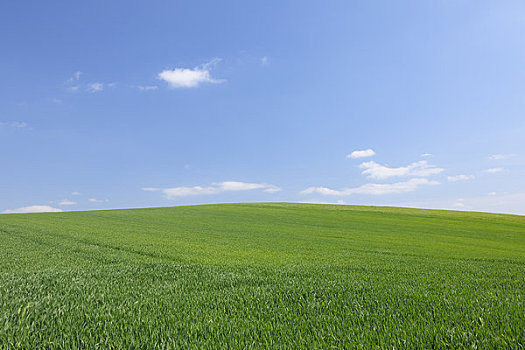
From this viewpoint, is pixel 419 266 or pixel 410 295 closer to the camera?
pixel 410 295

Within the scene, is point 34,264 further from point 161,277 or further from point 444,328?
point 444,328

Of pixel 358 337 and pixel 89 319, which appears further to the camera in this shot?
pixel 89 319

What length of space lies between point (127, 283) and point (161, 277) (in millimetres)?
700

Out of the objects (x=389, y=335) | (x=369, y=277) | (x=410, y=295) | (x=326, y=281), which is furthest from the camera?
(x=369, y=277)

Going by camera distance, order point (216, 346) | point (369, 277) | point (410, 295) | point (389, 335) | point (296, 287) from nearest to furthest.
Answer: point (216, 346), point (389, 335), point (410, 295), point (296, 287), point (369, 277)

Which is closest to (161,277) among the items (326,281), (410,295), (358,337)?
(326,281)

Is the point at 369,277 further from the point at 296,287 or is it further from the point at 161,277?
the point at 161,277

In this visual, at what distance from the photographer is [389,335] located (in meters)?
3.43

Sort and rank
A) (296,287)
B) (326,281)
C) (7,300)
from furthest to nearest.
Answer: (326,281) → (296,287) → (7,300)

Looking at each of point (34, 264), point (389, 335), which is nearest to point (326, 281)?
point (389, 335)

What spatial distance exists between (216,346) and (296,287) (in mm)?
2265

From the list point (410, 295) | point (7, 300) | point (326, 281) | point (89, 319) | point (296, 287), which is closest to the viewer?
point (89, 319)

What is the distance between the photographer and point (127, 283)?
217 inches

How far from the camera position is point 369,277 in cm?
627
